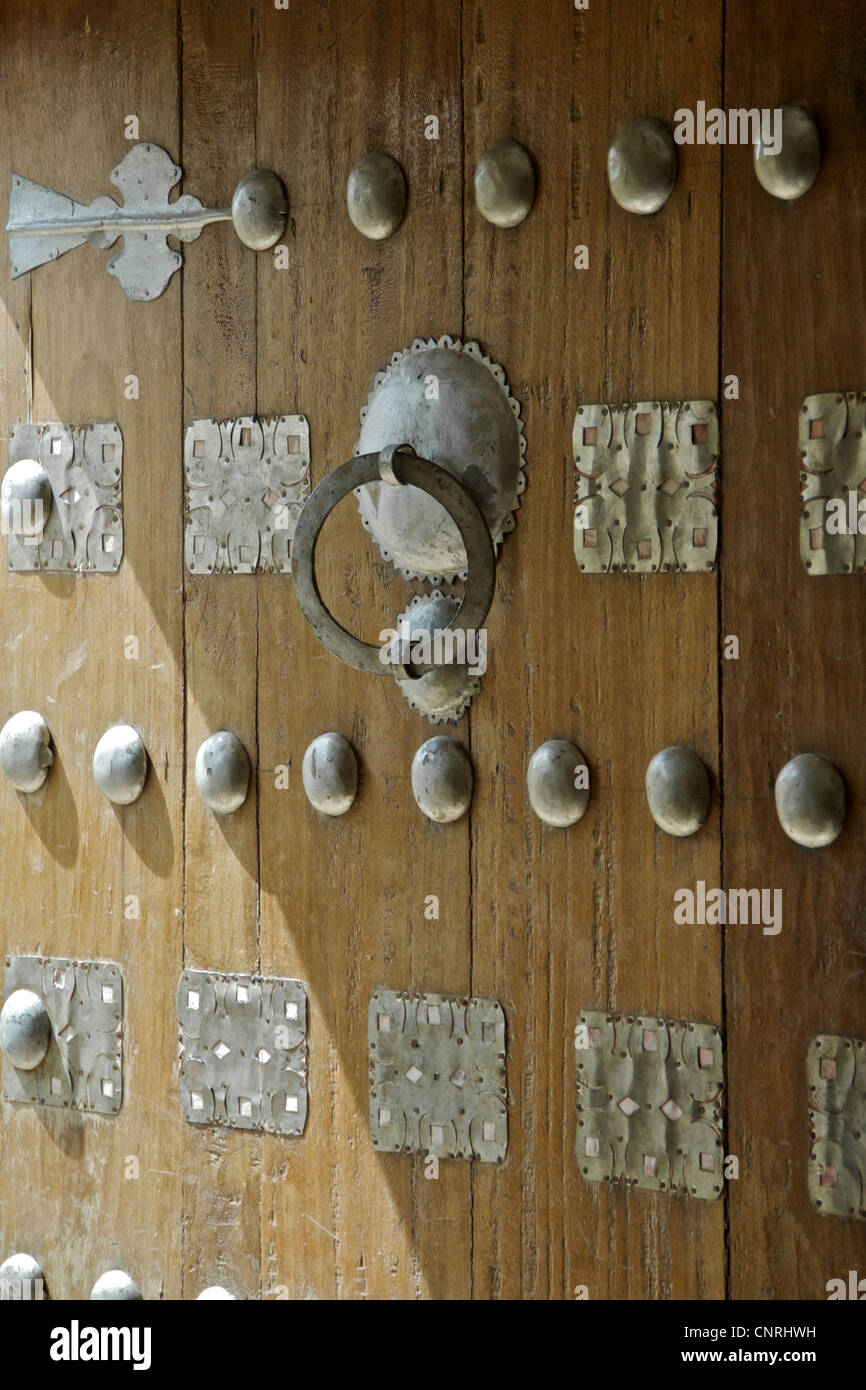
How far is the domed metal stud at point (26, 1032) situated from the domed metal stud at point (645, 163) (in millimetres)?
1116

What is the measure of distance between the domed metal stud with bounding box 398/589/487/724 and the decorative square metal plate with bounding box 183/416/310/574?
0.16 m

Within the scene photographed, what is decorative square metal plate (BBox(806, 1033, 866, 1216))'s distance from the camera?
130 cm

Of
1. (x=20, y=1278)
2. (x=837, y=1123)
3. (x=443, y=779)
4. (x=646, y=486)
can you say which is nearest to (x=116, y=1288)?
(x=20, y=1278)

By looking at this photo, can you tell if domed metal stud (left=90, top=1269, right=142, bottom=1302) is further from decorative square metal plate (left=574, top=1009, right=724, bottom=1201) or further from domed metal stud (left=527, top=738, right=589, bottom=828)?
domed metal stud (left=527, top=738, right=589, bottom=828)

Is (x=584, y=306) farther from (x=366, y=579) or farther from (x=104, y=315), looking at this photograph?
(x=104, y=315)

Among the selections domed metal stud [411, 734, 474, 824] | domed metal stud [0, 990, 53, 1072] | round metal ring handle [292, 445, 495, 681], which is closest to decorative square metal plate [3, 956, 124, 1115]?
domed metal stud [0, 990, 53, 1072]

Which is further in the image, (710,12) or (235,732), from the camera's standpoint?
(235,732)

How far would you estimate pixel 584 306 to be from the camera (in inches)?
54.7

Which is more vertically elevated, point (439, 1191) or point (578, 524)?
point (578, 524)

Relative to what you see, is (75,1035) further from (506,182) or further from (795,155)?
(795,155)

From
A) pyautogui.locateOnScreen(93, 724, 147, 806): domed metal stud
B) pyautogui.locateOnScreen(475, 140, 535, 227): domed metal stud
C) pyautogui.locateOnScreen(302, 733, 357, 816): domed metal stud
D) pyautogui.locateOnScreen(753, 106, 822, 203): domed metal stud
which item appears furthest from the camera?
pyautogui.locateOnScreen(93, 724, 147, 806): domed metal stud

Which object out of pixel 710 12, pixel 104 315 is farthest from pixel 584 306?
pixel 104 315

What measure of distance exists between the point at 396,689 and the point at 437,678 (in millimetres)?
76

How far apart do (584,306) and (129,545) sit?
59 centimetres
